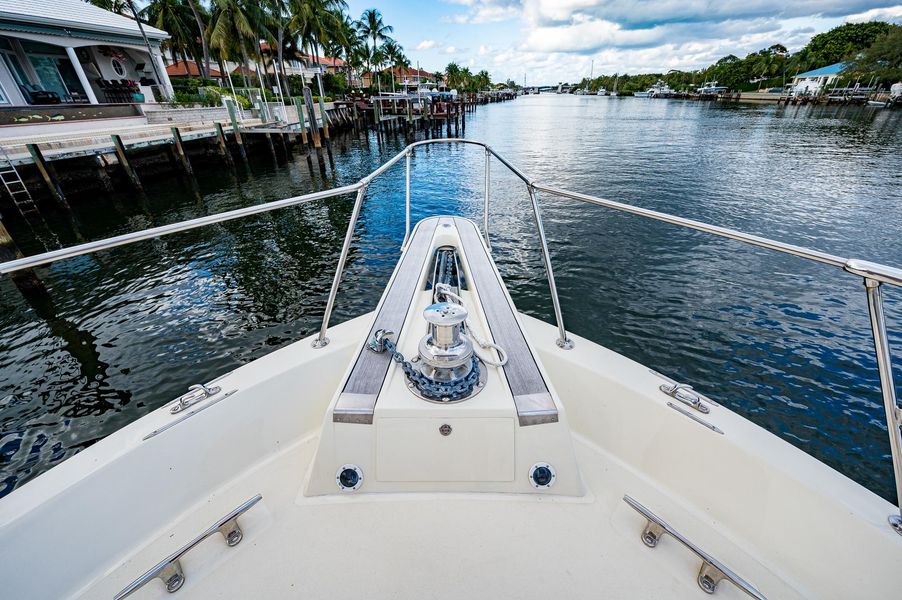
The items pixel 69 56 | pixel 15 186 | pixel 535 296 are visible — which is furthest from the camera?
pixel 69 56

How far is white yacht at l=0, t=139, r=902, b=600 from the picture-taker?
1322 millimetres

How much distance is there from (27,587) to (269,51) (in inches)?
1686

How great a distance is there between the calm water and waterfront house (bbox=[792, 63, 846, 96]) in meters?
61.4

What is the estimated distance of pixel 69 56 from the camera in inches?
679

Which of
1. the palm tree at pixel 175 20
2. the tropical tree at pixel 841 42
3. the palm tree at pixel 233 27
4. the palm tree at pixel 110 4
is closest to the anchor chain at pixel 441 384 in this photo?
the palm tree at pixel 233 27

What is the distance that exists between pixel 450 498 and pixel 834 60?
97.1 meters

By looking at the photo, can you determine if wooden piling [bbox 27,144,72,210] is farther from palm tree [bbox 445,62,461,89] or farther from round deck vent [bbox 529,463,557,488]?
palm tree [bbox 445,62,461,89]

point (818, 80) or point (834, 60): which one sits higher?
point (834, 60)

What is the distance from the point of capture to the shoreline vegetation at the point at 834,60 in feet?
146

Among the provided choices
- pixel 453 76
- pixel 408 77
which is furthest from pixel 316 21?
pixel 453 76

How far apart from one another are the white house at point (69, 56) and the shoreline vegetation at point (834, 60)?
76902mm

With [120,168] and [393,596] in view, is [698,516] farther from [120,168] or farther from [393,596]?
[120,168]

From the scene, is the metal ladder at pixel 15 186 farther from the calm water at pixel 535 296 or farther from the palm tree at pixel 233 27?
the palm tree at pixel 233 27

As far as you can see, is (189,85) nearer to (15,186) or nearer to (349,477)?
(15,186)
